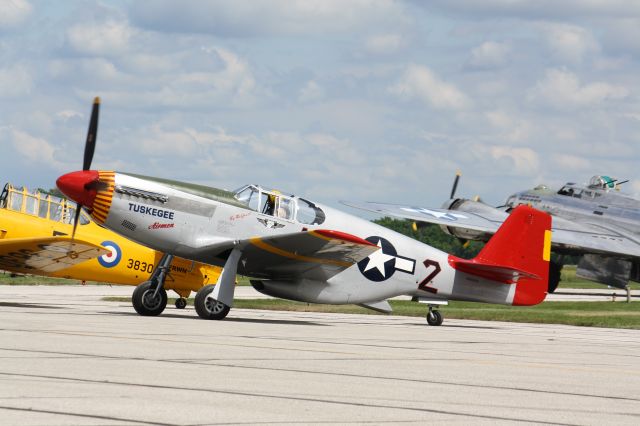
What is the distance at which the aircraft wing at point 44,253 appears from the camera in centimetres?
2359

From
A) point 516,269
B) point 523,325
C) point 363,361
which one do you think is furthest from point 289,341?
point 523,325

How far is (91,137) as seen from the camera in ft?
66.9

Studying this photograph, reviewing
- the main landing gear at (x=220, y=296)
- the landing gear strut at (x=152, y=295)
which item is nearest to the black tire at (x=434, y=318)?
the main landing gear at (x=220, y=296)

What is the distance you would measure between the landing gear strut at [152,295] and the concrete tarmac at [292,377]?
2881 mm

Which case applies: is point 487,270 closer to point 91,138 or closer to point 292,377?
point 91,138

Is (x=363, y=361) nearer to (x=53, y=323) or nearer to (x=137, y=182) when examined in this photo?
(x=53, y=323)

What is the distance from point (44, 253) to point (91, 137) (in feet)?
15.4

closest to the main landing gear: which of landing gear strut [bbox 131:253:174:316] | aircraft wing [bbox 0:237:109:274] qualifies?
landing gear strut [bbox 131:253:174:316]

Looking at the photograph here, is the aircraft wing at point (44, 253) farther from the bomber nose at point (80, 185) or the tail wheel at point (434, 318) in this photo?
the tail wheel at point (434, 318)

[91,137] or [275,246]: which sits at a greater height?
[91,137]

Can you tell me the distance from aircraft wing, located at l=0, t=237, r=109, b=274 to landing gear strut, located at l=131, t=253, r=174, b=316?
3.32m

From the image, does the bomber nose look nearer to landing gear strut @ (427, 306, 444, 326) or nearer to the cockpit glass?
the cockpit glass

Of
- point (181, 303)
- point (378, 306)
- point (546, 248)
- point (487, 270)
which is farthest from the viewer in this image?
point (181, 303)

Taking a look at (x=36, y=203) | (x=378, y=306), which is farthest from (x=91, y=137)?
(x=378, y=306)
